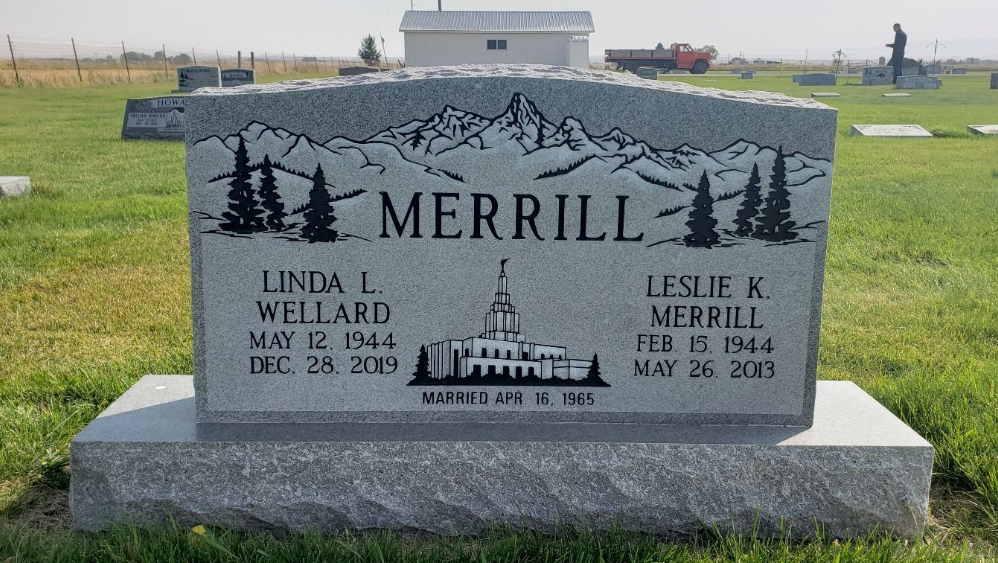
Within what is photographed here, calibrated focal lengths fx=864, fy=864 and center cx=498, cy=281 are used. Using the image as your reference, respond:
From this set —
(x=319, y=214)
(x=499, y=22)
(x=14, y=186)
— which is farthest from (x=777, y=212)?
(x=499, y=22)

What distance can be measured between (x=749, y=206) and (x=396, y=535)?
1636 mm

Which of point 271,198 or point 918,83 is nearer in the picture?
point 271,198

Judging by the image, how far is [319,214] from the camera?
290 cm

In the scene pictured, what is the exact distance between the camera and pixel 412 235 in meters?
2.93

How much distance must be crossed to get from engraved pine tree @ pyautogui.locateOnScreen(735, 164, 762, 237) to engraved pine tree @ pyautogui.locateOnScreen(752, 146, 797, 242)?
3 cm

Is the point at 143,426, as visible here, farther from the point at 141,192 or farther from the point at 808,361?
the point at 141,192

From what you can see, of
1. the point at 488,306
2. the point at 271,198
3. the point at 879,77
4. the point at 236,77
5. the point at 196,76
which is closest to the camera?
the point at 271,198

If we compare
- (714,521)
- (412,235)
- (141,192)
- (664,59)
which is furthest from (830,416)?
(664,59)

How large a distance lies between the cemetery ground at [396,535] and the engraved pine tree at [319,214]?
3.21 feet

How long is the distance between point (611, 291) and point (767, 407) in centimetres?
71

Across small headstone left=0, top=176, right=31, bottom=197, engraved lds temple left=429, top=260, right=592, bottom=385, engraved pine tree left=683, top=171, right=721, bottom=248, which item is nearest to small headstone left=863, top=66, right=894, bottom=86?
small headstone left=0, top=176, right=31, bottom=197

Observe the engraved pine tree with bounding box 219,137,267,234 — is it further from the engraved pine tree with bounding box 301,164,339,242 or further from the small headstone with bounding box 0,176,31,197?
the small headstone with bounding box 0,176,31,197

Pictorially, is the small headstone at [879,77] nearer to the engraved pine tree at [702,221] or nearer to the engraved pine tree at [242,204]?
the engraved pine tree at [702,221]

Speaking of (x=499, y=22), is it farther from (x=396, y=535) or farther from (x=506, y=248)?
(x=396, y=535)
